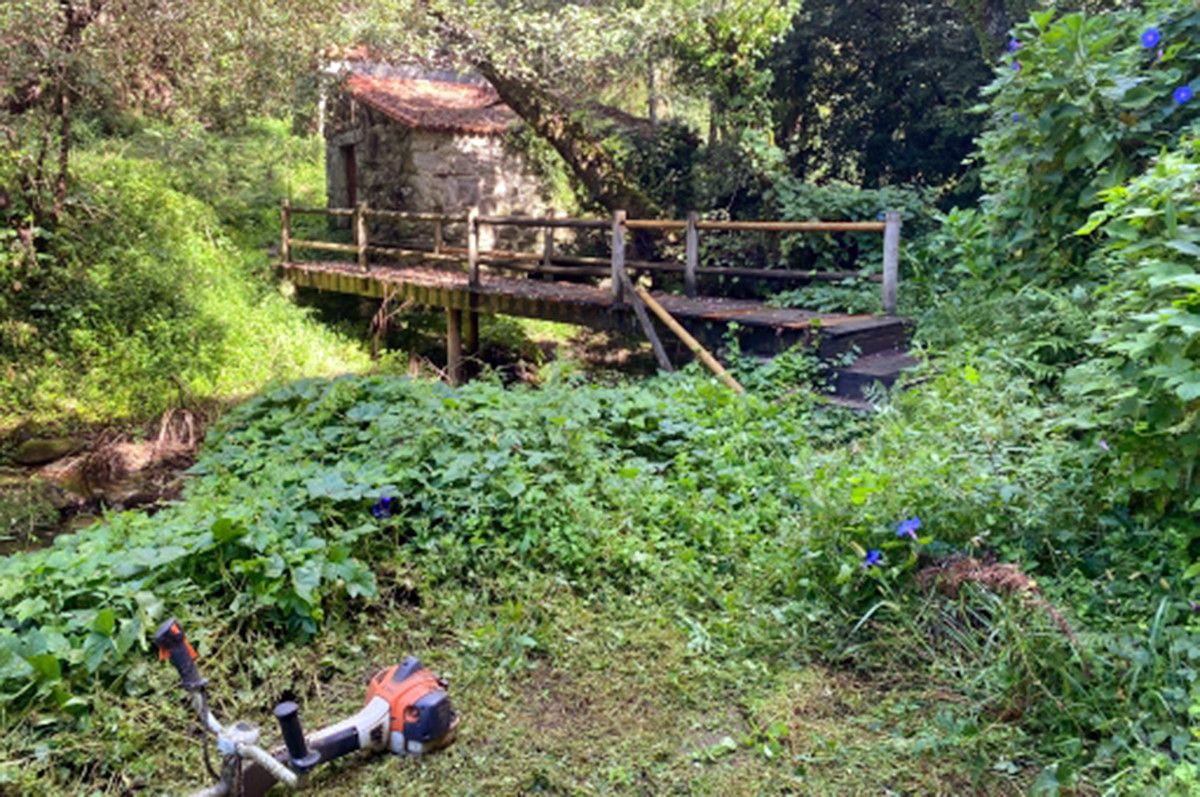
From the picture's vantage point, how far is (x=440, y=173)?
1494cm

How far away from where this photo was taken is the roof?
14.5 m

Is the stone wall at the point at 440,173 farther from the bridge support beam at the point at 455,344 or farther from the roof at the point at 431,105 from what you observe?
the bridge support beam at the point at 455,344

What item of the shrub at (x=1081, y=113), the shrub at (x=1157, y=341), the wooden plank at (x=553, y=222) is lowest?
the shrub at (x=1157, y=341)

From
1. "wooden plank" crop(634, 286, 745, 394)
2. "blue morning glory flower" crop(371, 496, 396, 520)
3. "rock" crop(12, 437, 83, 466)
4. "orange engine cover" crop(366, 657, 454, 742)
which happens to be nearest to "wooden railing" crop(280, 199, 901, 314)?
"wooden plank" crop(634, 286, 745, 394)

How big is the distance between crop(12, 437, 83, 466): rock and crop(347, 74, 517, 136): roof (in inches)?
304

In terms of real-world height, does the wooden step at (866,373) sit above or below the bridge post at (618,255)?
below

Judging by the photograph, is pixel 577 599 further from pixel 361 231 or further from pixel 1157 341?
pixel 361 231

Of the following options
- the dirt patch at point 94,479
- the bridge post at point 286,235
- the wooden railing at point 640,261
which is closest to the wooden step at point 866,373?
the wooden railing at point 640,261

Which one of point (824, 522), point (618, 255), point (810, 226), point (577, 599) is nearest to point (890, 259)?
point (810, 226)

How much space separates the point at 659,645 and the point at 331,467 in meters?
1.73

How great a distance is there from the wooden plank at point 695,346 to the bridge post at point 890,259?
1.69m

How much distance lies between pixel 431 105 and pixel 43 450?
30.2 ft

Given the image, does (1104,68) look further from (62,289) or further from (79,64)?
(62,289)

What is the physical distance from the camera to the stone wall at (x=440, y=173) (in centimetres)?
1491
